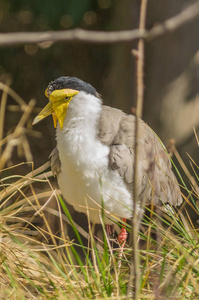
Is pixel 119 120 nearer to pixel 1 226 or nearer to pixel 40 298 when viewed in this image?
pixel 1 226

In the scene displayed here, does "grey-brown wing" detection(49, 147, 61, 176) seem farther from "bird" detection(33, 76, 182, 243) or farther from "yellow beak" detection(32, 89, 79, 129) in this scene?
"yellow beak" detection(32, 89, 79, 129)

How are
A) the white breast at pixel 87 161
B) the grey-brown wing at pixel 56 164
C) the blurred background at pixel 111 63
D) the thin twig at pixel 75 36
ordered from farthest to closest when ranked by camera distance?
the blurred background at pixel 111 63 → the grey-brown wing at pixel 56 164 → the white breast at pixel 87 161 → the thin twig at pixel 75 36

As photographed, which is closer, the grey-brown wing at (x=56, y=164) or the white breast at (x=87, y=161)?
the white breast at (x=87, y=161)

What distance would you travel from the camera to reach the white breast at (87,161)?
250 centimetres

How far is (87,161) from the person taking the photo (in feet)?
8.17

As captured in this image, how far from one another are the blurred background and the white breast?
0.26 meters

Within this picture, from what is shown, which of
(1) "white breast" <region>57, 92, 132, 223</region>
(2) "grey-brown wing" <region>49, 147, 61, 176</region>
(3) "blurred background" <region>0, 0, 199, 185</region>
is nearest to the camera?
(1) "white breast" <region>57, 92, 132, 223</region>

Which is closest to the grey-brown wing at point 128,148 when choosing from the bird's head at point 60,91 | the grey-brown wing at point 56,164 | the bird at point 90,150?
the bird at point 90,150

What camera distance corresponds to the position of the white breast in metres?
2.50

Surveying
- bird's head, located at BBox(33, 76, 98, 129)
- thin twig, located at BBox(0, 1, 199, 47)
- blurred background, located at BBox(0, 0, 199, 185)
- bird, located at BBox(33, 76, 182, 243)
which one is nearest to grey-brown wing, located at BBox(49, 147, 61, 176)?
bird, located at BBox(33, 76, 182, 243)

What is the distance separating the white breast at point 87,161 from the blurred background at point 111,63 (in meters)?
0.26

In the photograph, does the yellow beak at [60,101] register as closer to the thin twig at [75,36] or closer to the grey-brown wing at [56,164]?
the grey-brown wing at [56,164]

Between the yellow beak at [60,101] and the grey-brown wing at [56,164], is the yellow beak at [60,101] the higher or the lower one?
the higher one

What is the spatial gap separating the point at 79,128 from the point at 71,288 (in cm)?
91
